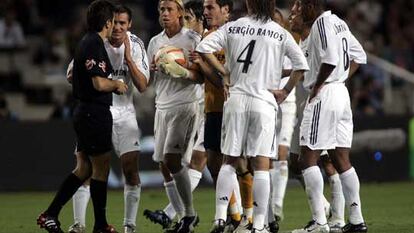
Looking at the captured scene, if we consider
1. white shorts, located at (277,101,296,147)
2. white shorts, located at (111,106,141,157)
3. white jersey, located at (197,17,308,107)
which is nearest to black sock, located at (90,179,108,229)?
white shorts, located at (111,106,141,157)

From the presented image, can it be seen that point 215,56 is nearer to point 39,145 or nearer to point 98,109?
point 98,109

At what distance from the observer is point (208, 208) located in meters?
16.7

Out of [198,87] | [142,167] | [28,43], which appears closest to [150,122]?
[142,167]

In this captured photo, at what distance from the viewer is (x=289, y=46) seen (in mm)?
11477

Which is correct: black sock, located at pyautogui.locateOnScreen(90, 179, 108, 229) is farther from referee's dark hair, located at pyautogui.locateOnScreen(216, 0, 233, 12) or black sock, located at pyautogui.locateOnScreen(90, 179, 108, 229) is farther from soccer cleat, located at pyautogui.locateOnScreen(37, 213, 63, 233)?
referee's dark hair, located at pyautogui.locateOnScreen(216, 0, 233, 12)

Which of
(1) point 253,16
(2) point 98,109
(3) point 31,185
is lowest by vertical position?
(3) point 31,185

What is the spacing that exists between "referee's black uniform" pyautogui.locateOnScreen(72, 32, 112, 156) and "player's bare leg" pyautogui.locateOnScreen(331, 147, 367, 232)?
8.46ft

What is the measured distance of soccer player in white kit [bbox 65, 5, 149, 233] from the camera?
1222 centimetres

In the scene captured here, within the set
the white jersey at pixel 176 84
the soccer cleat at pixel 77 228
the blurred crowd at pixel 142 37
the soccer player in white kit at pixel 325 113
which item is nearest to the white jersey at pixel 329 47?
the soccer player in white kit at pixel 325 113

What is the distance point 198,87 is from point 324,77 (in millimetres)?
1768

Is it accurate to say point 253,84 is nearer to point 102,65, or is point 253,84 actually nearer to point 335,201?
point 102,65

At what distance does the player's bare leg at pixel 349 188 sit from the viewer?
12266mm

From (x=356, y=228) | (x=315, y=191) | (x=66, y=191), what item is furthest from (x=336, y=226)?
(x=66, y=191)

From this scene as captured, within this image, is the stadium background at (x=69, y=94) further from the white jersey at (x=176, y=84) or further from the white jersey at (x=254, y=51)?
the white jersey at (x=254, y=51)
